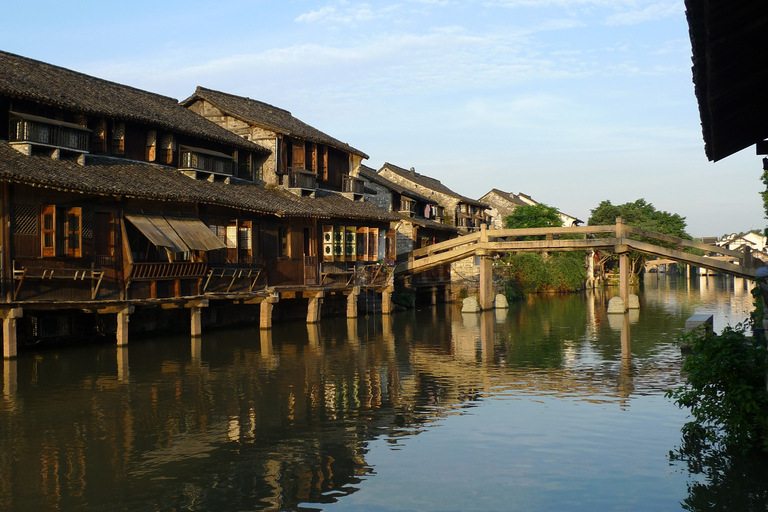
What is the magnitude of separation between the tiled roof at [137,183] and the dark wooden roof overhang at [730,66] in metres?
17.6

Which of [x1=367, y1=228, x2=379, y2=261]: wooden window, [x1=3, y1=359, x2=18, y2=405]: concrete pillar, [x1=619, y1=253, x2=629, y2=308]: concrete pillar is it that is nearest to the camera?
[x1=3, y1=359, x2=18, y2=405]: concrete pillar

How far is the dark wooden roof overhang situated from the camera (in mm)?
6562

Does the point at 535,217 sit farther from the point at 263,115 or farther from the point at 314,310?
the point at 314,310

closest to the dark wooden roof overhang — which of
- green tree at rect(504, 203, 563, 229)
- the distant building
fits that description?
green tree at rect(504, 203, 563, 229)

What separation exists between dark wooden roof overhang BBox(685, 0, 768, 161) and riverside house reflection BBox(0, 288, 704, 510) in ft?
23.2

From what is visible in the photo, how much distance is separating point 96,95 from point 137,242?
6.32 m

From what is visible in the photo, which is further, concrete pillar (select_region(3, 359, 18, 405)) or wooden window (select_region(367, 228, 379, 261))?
wooden window (select_region(367, 228, 379, 261))

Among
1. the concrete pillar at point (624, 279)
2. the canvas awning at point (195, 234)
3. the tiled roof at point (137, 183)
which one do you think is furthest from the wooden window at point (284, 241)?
the concrete pillar at point (624, 279)

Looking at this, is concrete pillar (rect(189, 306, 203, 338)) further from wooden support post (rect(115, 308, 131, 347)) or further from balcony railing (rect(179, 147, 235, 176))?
balcony railing (rect(179, 147, 235, 176))

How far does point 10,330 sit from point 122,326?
4105 millimetres

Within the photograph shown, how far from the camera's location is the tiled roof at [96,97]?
2444cm

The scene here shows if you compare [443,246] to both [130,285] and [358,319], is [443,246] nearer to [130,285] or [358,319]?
[358,319]

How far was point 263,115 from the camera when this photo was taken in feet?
125

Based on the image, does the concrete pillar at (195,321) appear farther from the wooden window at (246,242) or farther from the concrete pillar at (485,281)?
the concrete pillar at (485,281)
